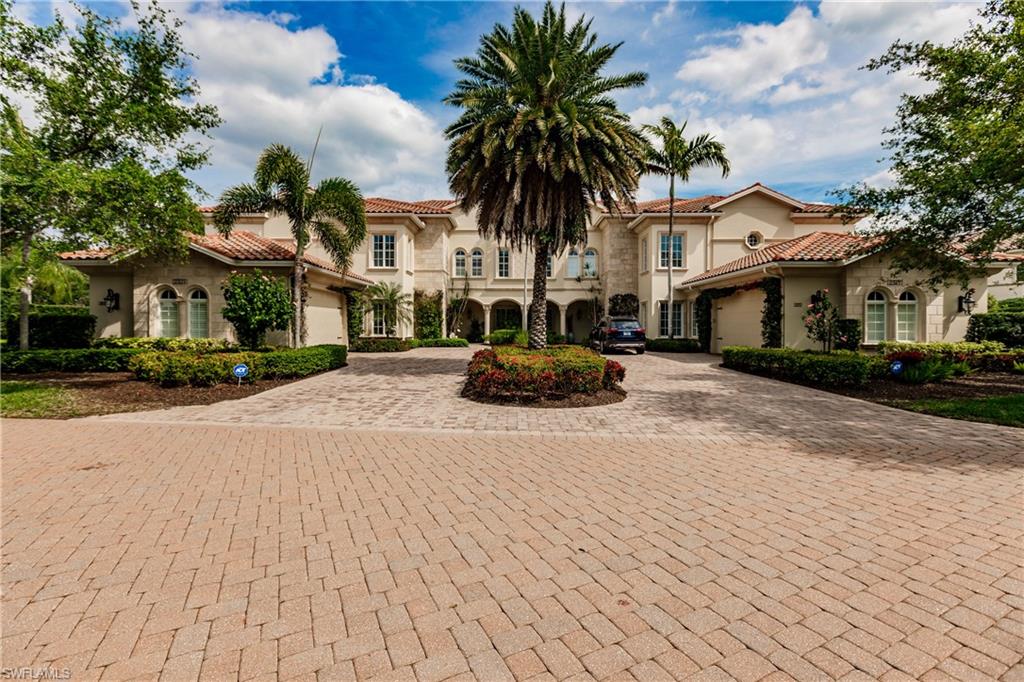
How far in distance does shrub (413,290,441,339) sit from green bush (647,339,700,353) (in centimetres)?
1281

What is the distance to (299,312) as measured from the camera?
48.3ft

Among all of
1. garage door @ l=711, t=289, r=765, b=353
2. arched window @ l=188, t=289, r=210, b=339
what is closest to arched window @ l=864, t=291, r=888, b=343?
garage door @ l=711, t=289, r=765, b=353

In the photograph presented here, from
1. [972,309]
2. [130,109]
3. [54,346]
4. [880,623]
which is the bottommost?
[880,623]

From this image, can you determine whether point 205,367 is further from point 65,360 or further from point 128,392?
point 65,360

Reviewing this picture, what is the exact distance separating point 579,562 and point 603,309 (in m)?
25.6

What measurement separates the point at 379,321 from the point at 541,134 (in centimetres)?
1530

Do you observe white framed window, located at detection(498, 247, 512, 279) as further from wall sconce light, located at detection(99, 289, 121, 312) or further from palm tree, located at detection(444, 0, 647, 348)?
wall sconce light, located at detection(99, 289, 121, 312)

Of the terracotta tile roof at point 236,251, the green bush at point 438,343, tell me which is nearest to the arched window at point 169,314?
the terracotta tile roof at point 236,251

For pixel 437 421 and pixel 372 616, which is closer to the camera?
pixel 372 616

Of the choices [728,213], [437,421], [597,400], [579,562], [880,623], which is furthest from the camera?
[728,213]

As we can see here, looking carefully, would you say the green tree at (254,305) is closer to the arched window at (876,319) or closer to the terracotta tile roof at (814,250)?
the terracotta tile roof at (814,250)

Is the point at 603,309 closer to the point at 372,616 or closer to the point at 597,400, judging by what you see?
the point at 597,400

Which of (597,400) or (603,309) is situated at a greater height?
(603,309)

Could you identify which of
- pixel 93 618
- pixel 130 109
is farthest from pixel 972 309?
pixel 130 109
